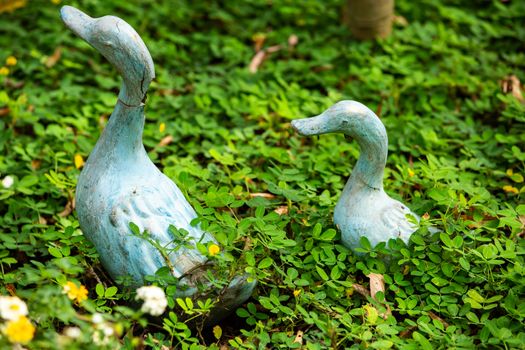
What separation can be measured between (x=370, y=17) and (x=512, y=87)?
97cm

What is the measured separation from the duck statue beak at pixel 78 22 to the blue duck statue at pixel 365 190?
0.73m

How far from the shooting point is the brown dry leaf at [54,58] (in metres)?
3.89

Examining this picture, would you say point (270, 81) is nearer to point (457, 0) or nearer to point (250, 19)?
point (250, 19)

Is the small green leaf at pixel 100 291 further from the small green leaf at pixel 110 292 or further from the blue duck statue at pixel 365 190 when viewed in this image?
the blue duck statue at pixel 365 190

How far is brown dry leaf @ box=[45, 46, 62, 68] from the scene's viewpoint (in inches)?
153

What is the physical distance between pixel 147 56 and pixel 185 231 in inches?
22.3

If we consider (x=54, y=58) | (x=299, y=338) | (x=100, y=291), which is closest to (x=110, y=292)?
(x=100, y=291)

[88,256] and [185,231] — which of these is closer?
[185,231]

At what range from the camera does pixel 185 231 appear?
222 cm

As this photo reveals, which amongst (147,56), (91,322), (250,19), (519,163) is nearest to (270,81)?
(250,19)

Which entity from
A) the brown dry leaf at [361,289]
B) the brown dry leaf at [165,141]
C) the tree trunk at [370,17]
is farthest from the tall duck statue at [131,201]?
the tree trunk at [370,17]

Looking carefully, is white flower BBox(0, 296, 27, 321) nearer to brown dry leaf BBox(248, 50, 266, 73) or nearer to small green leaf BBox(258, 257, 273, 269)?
small green leaf BBox(258, 257, 273, 269)

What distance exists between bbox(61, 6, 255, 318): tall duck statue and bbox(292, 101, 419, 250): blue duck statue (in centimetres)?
43

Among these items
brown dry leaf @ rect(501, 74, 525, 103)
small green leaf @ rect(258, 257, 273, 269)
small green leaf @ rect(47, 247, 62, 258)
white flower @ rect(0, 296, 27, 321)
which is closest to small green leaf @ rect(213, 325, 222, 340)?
small green leaf @ rect(258, 257, 273, 269)
